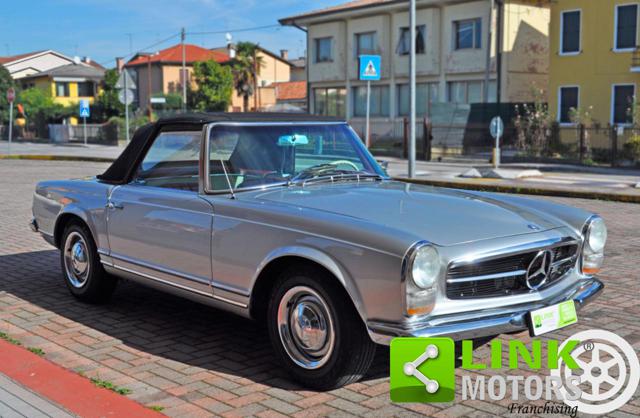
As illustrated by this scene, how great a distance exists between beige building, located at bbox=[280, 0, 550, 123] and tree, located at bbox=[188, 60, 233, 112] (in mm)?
22267

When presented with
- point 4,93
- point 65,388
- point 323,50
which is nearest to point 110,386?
point 65,388

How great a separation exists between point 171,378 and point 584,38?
31.3 m

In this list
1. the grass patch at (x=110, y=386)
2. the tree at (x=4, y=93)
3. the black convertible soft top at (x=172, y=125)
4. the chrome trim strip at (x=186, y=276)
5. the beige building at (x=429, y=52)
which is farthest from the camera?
the tree at (x=4, y=93)

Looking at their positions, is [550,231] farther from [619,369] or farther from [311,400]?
[311,400]

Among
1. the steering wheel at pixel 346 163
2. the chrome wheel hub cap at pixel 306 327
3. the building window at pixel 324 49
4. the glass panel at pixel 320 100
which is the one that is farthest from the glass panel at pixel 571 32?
the chrome wheel hub cap at pixel 306 327

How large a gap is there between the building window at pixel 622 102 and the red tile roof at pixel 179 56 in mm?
50823

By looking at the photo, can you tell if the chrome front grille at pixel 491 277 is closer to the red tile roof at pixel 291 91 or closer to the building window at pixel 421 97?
the building window at pixel 421 97

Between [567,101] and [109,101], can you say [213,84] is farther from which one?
[567,101]

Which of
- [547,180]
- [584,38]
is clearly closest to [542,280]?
[547,180]

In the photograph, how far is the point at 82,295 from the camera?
6469mm

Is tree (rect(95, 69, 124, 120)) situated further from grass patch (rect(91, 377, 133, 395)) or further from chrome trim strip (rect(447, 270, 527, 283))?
chrome trim strip (rect(447, 270, 527, 283))

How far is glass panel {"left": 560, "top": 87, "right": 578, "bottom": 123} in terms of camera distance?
32969mm

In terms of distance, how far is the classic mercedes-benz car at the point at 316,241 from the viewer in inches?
158

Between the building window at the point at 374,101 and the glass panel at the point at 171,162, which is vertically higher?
the building window at the point at 374,101
